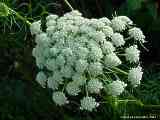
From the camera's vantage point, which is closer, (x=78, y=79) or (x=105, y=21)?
(x=78, y=79)

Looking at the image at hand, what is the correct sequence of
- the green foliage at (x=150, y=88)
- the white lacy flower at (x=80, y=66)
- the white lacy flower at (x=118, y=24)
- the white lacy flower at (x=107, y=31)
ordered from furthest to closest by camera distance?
the green foliage at (x=150, y=88) < the white lacy flower at (x=118, y=24) < the white lacy flower at (x=107, y=31) < the white lacy flower at (x=80, y=66)

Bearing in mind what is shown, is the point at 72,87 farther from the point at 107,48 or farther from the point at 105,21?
the point at 105,21

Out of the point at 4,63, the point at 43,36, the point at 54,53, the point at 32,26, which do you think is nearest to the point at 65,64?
the point at 54,53

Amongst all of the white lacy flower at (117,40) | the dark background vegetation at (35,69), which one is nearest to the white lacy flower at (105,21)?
the white lacy flower at (117,40)

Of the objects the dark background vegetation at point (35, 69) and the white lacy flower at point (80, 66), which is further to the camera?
the dark background vegetation at point (35, 69)

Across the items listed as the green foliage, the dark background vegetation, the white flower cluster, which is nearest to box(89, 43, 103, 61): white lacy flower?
the white flower cluster

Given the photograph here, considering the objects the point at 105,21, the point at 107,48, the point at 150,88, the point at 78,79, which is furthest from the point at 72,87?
the point at 150,88

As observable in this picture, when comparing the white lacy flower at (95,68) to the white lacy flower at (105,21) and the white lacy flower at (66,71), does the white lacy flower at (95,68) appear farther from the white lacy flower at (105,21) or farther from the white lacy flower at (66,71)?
the white lacy flower at (105,21)

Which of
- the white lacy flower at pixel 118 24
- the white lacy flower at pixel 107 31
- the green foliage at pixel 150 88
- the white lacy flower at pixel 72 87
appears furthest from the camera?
the green foliage at pixel 150 88

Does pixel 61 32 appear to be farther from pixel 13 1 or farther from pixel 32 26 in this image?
pixel 13 1
